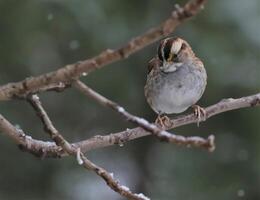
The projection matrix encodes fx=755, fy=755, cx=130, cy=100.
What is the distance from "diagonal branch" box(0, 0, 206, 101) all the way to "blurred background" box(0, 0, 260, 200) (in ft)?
9.17

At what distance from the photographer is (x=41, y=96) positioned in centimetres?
512

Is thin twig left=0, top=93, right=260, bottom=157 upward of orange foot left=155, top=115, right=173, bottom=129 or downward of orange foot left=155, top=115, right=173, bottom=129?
downward

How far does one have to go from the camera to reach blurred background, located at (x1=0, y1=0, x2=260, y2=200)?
4809 mm

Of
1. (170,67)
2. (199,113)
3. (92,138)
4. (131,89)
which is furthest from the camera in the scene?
(131,89)

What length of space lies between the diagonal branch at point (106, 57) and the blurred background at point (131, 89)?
2.80m

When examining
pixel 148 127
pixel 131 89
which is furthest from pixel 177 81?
pixel 131 89

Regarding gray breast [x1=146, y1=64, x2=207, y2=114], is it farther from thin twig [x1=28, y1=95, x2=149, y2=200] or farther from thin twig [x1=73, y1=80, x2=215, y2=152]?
thin twig [x1=73, y1=80, x2=215, y2=152]

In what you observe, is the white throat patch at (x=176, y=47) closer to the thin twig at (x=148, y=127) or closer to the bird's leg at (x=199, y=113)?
the bird's leg at (x=199, y=113)

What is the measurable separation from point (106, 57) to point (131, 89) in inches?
133

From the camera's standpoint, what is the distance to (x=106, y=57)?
62.8 inches

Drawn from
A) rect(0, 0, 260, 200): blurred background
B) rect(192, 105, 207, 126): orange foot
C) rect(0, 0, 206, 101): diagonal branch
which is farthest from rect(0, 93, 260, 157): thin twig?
rect(0, 0, 260, 200): blurred background

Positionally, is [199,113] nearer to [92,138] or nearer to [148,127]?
[92,138]

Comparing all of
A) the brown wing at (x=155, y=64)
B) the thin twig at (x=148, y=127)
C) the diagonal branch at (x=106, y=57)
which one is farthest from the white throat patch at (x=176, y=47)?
the thin twig at (x=148, y=127)

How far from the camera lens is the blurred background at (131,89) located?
4.81m
